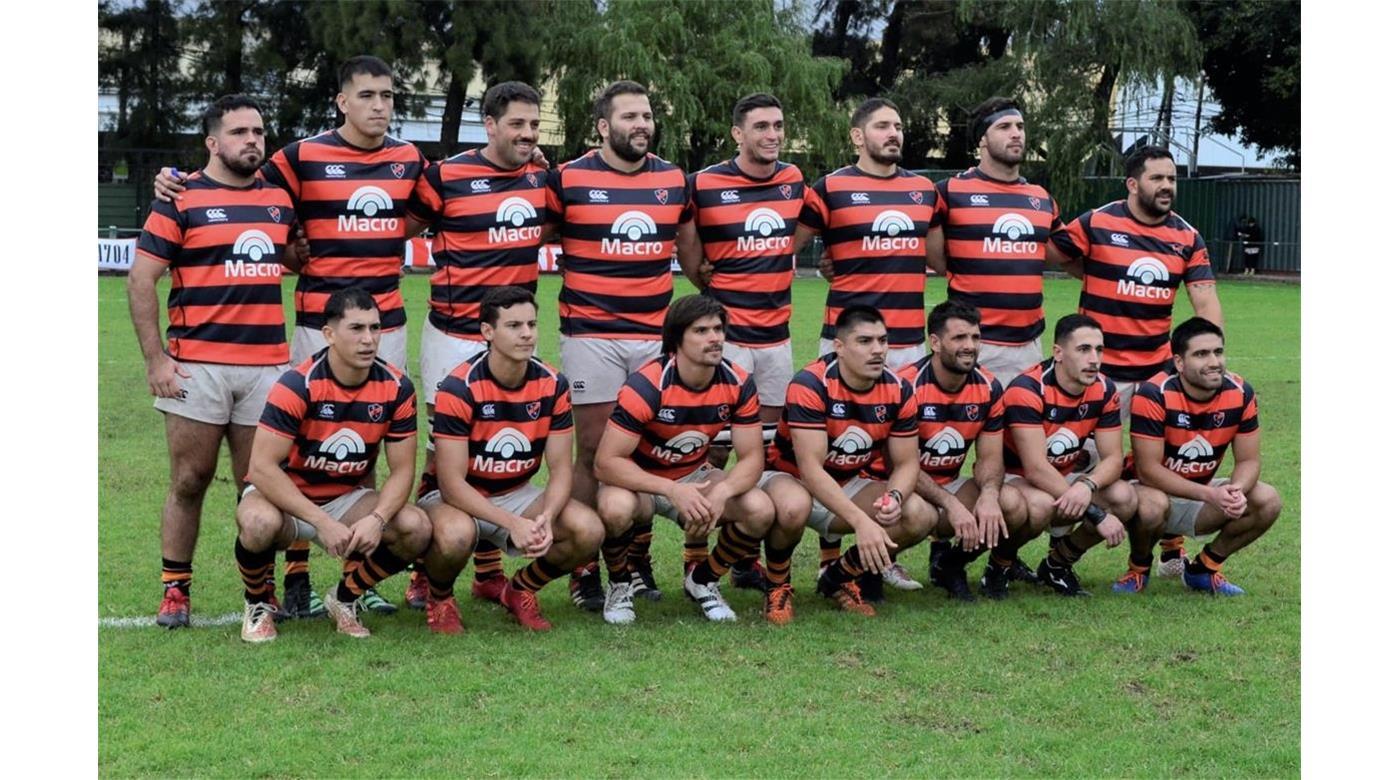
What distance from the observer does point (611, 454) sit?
636cm

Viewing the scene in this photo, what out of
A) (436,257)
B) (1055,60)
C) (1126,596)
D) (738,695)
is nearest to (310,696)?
(738,695)

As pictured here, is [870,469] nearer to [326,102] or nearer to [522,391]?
[522,391]

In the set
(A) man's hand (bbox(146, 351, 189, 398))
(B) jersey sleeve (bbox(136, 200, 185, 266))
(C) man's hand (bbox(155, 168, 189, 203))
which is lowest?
(A) man's hand (bbox(146, 351, 189, 398))

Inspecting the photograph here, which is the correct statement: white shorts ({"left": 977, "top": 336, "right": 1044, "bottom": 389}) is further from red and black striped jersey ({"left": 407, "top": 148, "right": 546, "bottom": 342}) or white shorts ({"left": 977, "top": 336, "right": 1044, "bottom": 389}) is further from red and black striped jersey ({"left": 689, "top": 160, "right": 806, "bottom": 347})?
red and black striped jersey ({"left": 407, "top": 148, "right": 546, "bottom": 342})

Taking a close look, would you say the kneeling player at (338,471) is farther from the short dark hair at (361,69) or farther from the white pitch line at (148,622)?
the short dark hair at (361,69)

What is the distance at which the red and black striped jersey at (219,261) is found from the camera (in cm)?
618

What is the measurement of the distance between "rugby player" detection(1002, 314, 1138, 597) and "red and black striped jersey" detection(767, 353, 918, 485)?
577 millimetres

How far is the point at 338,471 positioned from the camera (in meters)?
6.17

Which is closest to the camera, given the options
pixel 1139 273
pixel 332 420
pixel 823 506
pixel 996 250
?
pixel 332 420

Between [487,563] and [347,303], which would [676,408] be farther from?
[347,303]

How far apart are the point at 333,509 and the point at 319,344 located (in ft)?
2.53

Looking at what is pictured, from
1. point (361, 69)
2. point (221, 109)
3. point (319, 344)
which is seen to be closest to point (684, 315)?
point (319, 344)

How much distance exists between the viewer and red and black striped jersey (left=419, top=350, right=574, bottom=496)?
20.1 feet

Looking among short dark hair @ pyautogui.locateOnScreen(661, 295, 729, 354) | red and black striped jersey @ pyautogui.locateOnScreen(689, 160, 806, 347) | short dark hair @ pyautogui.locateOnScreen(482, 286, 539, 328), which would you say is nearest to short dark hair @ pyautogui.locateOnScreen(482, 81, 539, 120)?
red and black striped jersey @ pyautogui.locateOnScreen(689, 160, 806, 347)
